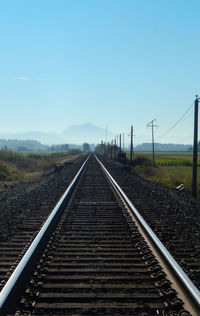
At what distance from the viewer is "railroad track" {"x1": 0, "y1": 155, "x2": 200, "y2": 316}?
11.0 feet

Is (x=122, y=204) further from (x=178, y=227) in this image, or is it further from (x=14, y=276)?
(x=14, y=276)

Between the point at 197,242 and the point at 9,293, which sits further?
the point at 197,242

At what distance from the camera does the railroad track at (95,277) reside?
11.0ft

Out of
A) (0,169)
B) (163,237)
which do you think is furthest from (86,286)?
(0,169)

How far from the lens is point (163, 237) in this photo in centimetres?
608

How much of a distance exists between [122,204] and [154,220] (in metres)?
1.95

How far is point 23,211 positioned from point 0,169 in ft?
49.5

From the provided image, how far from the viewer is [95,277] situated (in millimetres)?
4121

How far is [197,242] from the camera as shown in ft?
18.9

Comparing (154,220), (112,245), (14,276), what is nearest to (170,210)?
(154,220)

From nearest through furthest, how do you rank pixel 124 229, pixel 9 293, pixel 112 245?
pixel 9 293
pixel 112 245
pixel 124 229

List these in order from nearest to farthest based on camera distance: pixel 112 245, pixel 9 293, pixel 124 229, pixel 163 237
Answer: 1. pixel 9 293
2. pixel 112 245
3. pixel 163 237
4. pixel 124 229

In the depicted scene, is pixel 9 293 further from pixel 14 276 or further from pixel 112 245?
pixel 112 245

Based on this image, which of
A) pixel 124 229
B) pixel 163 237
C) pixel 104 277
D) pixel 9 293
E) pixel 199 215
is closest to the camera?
pixel 9 293
